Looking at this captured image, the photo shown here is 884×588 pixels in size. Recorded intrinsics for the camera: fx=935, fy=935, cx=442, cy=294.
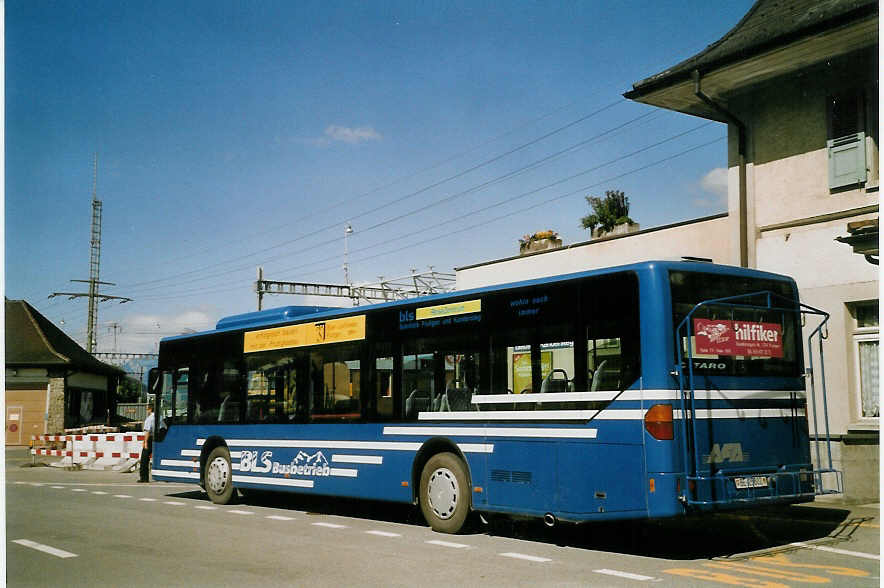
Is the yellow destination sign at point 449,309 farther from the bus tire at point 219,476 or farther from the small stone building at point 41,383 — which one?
the small stone building at point 41,383

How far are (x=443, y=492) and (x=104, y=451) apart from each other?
60.8 ft

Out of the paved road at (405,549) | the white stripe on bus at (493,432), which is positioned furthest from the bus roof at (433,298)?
the paved road at (405,549)

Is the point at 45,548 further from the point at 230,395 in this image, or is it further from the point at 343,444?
the point at 230,395

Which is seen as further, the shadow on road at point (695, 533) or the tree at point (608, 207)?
the tree at point (608, 207)

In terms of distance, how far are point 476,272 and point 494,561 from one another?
51.2 ft

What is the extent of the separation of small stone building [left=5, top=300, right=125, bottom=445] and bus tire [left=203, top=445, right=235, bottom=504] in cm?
3321

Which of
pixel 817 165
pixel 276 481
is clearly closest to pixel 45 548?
pixel 276 481

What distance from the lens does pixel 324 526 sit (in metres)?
12.4

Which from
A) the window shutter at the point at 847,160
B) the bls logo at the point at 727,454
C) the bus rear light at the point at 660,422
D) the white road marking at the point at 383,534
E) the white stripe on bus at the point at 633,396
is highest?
the window shutter at the point at 847,160

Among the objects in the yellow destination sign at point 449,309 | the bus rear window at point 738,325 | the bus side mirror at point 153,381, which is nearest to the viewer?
the bus rear window at point 738,325

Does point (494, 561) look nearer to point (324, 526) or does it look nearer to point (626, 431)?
point (626, 431)

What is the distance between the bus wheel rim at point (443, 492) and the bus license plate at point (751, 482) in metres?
3.40

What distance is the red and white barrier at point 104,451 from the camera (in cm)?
2619

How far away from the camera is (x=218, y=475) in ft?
51.5
